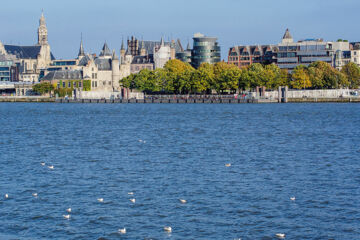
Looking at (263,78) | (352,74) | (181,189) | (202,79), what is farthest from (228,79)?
(181,189)

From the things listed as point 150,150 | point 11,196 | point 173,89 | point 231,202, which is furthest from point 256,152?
point 173,89

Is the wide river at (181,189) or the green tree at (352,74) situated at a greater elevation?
the green tree at (352,74)

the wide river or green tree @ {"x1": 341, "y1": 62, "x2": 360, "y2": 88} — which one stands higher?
green tree @ {"x1": 341, "y1": 62, "x2": 360, "y2": 88}

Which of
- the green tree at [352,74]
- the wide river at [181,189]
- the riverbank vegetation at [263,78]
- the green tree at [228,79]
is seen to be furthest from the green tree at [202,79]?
the wide river at [181,189]

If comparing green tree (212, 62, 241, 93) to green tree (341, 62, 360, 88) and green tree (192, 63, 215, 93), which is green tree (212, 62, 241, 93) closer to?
green tree (192, 63, 215, 93)

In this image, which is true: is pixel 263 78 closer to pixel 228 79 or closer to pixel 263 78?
pixel 263 78

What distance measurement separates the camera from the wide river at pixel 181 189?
2653 cm

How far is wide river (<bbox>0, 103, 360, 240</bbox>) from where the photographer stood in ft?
87.0

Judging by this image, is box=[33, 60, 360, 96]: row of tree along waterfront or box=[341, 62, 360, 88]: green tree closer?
box=[33, 60, 360, 96]: row of tree along waterfront

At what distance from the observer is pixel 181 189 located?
34219 millimetres

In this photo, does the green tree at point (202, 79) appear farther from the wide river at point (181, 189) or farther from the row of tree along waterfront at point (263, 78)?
the wide river at point (181, 189)

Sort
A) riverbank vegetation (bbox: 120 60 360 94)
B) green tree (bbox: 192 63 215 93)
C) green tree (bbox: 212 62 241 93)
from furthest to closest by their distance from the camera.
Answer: green tree (bbox: 192 63 215 93) → green tree (bbox: 212 62 241 93) → riverbank vegetation (bbox: 120 60 360 94)

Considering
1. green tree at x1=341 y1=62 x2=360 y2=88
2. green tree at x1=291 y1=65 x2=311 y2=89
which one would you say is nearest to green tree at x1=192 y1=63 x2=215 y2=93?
green tree at x1=291 y1=65 x2=311 y2=89

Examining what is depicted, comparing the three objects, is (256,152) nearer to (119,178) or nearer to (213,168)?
(213,168)
